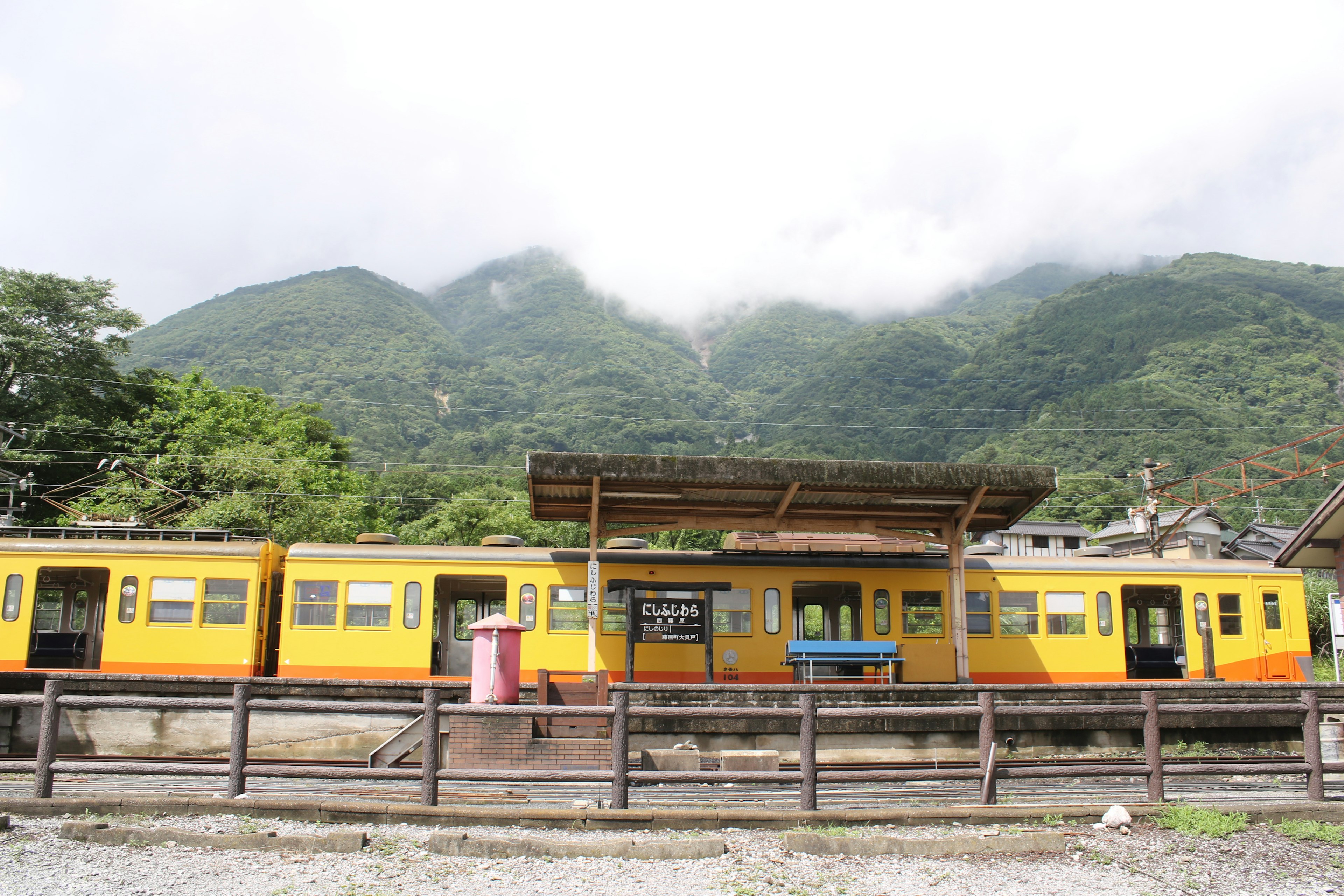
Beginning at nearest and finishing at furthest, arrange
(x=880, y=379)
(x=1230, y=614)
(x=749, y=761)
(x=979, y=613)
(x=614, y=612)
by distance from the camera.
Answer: (x=749, y=761) < (x=614, y=612) < (x=979, y=613) < (x=1230, y=614) < (x=880, y=379)

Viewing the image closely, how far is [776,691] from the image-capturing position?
13344 mm

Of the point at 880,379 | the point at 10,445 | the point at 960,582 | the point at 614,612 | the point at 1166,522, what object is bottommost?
the point at 614,612

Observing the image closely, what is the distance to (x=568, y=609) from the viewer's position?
55.1 ft

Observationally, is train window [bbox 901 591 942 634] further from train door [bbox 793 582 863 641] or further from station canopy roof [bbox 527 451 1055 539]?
station canopy roof [bbox 527 451 1055 539]

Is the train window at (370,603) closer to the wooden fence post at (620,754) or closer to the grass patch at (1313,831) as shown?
the wooden fence post at (620,754)

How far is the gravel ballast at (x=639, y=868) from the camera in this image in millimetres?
6238

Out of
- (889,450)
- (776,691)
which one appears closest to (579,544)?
(889,450)

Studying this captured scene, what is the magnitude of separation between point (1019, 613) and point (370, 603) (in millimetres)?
12367

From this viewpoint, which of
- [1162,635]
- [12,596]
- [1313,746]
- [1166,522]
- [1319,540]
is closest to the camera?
[1313,746]

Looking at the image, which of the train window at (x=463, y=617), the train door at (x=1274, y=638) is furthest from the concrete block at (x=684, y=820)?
the train door at (x=1274, y=638)

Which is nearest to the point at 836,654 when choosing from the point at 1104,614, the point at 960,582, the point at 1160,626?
the point at 960,582

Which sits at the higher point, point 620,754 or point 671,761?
point 620,754

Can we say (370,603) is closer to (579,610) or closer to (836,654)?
(579,610)

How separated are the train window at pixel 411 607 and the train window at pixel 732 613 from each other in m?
5.46
